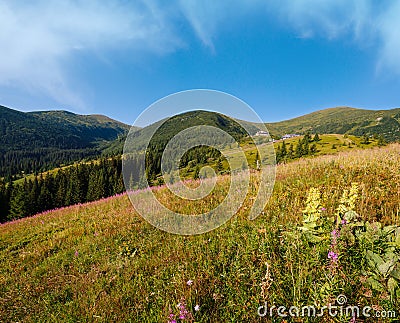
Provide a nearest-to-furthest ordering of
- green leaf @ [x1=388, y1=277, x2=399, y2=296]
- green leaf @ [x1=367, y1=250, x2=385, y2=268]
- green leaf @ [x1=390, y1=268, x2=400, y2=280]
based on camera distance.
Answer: green leaf @ [x1=388, y1=277, x2=399, y2=296], green leaf @ [x1=390, y1=268, x2=400, y2=280], green leaf @ [x1=367, y1=250, x2=385, y2=268]

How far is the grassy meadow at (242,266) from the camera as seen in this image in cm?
264

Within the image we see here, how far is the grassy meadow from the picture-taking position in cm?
264

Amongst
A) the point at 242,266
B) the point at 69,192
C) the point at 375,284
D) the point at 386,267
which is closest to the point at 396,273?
the point at 386,267

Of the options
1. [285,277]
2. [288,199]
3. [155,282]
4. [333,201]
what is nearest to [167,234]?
[155,282]

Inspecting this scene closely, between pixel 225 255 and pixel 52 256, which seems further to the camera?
pixel 52 256

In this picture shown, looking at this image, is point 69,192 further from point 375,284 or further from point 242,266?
point 375,284

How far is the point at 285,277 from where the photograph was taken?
299 cm

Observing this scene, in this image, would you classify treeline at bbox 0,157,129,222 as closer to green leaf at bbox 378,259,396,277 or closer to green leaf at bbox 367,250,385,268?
green leaf at bbox 367,250,385,268

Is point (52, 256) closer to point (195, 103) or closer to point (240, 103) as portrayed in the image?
point (195, 103)

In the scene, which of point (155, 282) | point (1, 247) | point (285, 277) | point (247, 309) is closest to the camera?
point (247, 309)

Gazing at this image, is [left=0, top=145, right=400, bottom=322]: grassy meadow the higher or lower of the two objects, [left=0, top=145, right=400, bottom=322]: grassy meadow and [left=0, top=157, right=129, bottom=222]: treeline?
the higher

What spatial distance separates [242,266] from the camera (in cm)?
356

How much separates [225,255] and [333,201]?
284 centimetres

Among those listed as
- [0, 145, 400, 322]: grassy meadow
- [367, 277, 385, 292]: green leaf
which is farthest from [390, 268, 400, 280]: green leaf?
[367, 277, 385, 292]: green leaf
